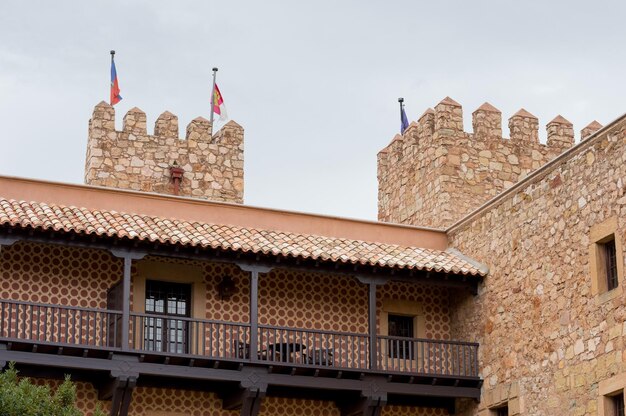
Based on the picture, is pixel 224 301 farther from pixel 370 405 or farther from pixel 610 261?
pixel 610 261

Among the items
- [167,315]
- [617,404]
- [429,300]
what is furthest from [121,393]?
[617,404]

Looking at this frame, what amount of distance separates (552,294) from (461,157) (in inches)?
331

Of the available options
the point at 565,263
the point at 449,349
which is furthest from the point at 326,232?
the point at 565,263

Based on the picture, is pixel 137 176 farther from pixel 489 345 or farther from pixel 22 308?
pixel 489 345

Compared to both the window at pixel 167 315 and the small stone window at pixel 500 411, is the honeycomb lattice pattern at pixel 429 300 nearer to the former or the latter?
the small stone window at pixel 500 411

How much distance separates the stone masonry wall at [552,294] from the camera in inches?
909

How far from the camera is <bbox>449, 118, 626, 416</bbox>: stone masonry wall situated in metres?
23.1

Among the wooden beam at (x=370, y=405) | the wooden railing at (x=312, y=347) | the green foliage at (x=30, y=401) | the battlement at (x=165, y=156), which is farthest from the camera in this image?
the battlement at (x=165, y=156)

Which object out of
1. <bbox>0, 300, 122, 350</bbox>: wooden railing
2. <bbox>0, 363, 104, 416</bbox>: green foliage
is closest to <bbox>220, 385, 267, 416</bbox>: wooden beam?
<bbox>0, 300, 122, 350</bbox>: wooden railing

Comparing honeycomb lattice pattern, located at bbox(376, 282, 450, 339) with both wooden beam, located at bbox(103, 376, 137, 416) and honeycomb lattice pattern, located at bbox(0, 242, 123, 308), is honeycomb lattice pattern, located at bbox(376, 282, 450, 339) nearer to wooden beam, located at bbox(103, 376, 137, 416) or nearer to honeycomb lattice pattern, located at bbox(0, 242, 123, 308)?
honeycomb lattice pattern, located at bbox(0, 242, 123, 308)

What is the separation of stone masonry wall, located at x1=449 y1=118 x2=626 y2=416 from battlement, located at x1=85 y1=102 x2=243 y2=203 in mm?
8098

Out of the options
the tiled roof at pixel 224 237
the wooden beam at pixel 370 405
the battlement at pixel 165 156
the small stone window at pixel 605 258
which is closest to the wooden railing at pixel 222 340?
the wooden beam at pixel 370 405

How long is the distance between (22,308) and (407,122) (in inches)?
535

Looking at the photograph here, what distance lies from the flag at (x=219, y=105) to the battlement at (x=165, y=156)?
436 millimetres
